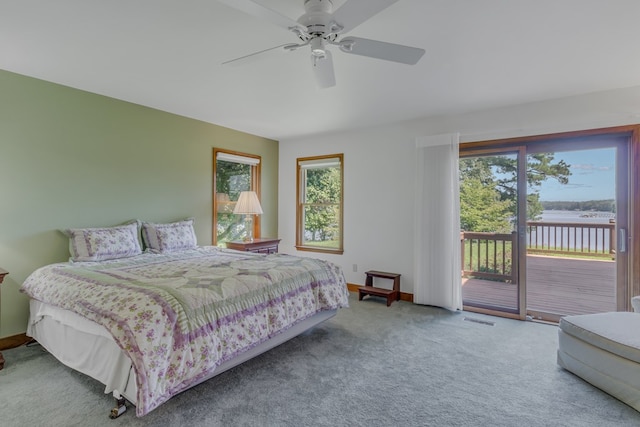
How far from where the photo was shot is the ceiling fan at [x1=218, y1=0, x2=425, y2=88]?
1.57 meters

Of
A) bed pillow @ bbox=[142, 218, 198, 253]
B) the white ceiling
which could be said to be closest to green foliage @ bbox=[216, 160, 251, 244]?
bed pillow @ bbox=[142, 218, 198, 253]

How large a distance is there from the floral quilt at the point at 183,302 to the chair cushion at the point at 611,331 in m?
1.91

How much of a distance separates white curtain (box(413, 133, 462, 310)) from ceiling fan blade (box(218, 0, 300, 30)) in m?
2.80

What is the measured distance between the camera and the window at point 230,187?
185 inches

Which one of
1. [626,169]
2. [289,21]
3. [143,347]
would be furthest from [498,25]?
[143,347]

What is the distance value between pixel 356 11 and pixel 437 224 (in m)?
3.00

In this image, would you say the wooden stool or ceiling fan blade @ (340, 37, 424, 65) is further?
the wooden stool

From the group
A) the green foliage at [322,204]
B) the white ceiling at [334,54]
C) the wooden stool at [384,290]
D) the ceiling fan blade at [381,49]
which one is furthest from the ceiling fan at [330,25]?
the green foliage at [322,204]

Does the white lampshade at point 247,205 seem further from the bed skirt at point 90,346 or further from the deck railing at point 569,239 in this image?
the deck railing at point 569,239

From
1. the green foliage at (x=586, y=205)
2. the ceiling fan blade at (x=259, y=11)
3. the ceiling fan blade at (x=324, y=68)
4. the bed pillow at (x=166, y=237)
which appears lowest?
the bed pillow at (x=166, y=237)

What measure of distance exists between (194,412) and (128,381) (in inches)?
17.0

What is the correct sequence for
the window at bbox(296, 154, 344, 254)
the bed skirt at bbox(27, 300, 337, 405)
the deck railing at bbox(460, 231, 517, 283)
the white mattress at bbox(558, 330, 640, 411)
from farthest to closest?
1. the window at bbox(296, 154, 344, 254)
2. the deck railing at bbox(460, 231, 517, 283)
3. the white mattress at bbox(558, 330, 640, 411)
4. the bed skirt at bbox(27, 300, 337, 405)

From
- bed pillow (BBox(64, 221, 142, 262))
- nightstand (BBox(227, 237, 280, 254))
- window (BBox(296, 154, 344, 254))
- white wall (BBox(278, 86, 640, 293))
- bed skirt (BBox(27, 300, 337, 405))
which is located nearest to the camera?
bed skirt (BBox(27, 300, 337, 405))

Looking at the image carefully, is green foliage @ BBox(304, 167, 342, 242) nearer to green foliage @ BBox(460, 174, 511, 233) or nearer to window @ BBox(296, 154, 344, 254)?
window @ BBox(296, 154, 344, 254)
